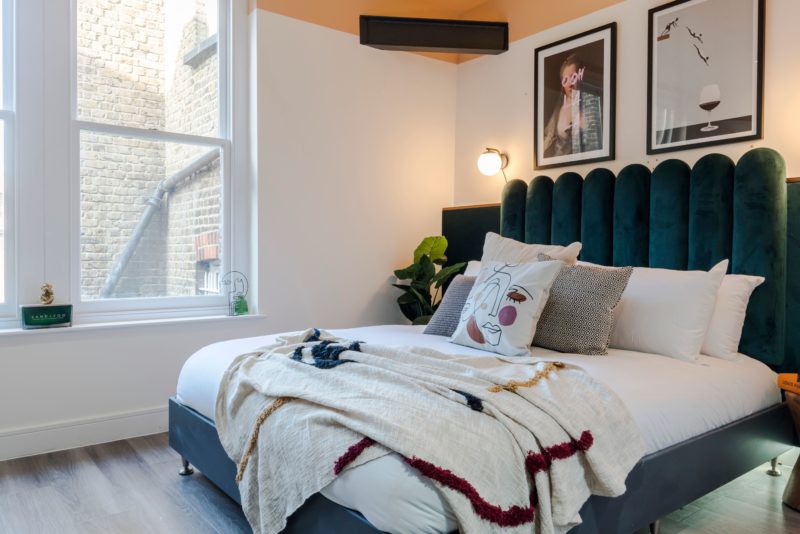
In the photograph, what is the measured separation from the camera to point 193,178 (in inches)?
139

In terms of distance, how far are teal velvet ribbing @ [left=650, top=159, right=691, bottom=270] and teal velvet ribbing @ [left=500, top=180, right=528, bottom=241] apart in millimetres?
894

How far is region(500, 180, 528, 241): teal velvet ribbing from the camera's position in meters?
3.69

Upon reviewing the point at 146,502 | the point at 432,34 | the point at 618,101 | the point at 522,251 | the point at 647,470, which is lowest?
the point at 146,502

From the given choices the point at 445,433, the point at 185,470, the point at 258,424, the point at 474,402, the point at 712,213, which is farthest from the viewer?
the point at 712,213

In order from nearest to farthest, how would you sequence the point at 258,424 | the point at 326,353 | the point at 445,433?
the point at 445,433 < the point at 258,424 < the point at 326,353

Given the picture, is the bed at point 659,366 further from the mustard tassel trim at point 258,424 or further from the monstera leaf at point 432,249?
the monstera leaf at point 432,249

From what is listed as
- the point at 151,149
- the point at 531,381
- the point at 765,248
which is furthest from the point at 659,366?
the point at 151,149

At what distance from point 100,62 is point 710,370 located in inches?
136

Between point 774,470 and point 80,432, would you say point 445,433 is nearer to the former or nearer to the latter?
point 774,470

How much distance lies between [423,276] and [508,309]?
172cm

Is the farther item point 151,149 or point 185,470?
point 151,149

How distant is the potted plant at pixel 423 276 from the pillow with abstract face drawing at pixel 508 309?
143 centimetres

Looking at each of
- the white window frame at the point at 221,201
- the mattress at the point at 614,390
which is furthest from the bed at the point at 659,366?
the white window frame at the point at 221,201

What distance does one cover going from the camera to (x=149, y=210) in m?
3.36
